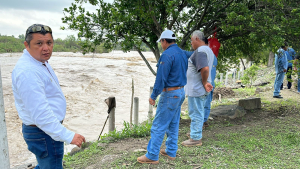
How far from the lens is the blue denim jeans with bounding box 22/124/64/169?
2.08 meters

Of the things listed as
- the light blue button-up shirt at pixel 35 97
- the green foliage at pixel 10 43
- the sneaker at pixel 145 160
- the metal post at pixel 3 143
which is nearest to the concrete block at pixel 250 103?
the sneaker at pixel 145 160

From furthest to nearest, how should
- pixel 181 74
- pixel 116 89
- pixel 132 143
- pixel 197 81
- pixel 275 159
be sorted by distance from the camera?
pixel 116 89
pixel 132 143
pixel 197 81
pixel 275 159
pixel 181 74

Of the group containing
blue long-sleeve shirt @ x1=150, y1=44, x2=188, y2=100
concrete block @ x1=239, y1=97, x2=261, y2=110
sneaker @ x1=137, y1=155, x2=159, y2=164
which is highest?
blue long-sleeve shirt @ x1=150, y1=44, x2=188, y2=100

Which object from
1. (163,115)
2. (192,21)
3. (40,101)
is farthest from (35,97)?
(192,21)

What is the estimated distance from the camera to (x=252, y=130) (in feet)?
17.5

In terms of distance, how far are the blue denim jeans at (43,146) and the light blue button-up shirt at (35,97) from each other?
93mm

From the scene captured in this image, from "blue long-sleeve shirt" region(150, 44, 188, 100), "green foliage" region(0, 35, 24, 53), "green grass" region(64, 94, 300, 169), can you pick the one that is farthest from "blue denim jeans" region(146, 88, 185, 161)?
"green foliage" region(0, 35, 24, 53)

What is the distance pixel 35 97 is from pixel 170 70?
1.89 m

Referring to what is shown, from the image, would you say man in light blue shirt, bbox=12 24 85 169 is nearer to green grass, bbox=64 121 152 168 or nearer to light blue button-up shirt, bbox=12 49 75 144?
light blue button-up shirt, bbox=12 49 75 144

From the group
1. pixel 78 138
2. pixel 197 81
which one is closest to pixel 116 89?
pixel 197 81

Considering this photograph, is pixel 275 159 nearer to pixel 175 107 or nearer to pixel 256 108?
pixel 175 107

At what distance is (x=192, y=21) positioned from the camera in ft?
19.7

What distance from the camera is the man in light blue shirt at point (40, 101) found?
6.17ft

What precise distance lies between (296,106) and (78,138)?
6.98 metres
